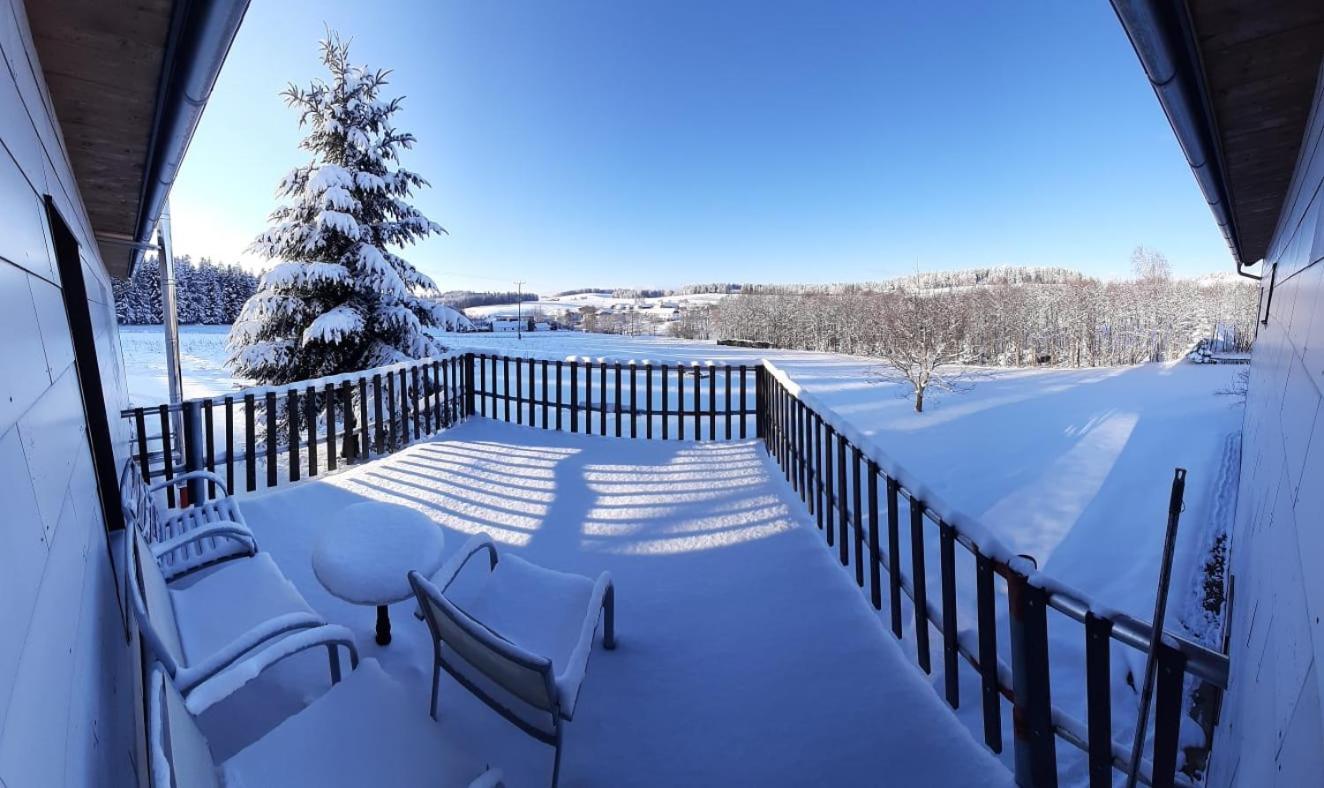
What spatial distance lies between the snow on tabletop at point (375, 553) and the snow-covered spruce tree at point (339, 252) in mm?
6727

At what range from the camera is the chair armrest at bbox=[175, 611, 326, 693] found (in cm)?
151

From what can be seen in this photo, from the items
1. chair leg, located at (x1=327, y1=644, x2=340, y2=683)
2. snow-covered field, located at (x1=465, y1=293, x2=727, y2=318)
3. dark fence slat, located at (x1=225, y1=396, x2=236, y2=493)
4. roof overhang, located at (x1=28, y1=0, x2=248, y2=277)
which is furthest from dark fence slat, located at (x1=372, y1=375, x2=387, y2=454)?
snow-covered field, located at (x1=465, y1=293, x2=727, y2=318)

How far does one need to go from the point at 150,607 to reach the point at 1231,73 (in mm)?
4125

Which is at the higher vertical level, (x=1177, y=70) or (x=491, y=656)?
(x=1177, y=70)

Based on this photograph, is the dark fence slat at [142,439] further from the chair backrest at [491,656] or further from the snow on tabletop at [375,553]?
the chair backrest at [491,656]

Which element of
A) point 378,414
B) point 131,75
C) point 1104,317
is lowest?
point 378,414

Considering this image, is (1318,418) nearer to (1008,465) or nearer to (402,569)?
(402,569)

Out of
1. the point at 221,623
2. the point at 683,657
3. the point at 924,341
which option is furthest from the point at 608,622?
the point at 924,341

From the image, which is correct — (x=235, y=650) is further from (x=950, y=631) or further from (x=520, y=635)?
(x=950, y=631)

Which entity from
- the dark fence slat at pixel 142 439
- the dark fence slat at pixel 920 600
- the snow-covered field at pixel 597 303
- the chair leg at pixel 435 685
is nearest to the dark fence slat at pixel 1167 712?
the dark fence slat at pixel 920 600

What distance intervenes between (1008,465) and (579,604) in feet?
42.2

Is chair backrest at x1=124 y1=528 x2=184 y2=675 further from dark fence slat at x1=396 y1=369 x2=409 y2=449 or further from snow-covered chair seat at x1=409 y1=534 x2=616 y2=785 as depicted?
dark fence slat at x1=396 y1=369 x2=409 y2=449

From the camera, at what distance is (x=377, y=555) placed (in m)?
2.43

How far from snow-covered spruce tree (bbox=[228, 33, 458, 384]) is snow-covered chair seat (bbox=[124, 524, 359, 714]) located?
6818 mm
